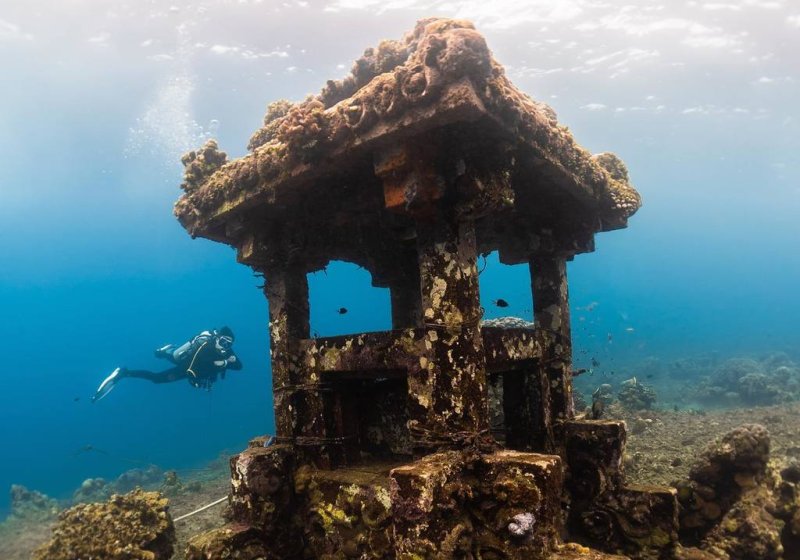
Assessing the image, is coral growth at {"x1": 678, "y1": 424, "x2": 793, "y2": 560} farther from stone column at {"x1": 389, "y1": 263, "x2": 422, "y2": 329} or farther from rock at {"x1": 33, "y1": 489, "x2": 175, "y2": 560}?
rock at {"x1": 33, "y1": 489, "x2": 175, "y2": 560}

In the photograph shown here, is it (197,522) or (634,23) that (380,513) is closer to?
(197,522)

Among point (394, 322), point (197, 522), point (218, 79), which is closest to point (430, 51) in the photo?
point (394, 322)

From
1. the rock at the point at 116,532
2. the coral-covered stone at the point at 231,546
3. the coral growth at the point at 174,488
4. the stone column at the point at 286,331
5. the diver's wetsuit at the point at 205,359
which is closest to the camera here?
the coral-covered stone at the point at 231,546

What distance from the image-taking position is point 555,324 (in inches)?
258

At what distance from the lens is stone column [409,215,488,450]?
4.04 m

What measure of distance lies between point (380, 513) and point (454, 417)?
3.96ft

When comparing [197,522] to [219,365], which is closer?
[197,522]

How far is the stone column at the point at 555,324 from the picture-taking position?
20.5 feet

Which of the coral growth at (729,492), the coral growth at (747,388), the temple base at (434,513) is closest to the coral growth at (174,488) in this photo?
the temple base at (434,513)

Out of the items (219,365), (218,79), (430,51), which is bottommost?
(219,365)

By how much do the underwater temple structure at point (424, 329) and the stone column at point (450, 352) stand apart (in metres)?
0.02

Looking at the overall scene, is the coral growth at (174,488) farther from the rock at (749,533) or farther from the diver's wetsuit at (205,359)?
the rock at (749,533)

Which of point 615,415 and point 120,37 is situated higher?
point 120,37

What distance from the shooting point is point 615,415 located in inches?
688
